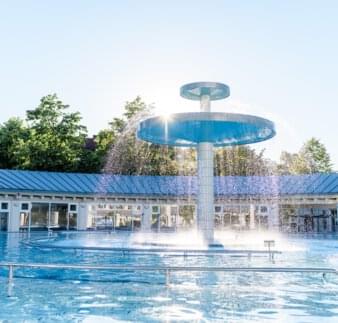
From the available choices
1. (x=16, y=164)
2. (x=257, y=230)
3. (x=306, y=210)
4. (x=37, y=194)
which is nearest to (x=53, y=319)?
(x=37, y=194)

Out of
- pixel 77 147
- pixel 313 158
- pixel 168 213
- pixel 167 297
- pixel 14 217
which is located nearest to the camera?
pixel 167 297

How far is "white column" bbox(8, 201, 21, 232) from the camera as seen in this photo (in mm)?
31720

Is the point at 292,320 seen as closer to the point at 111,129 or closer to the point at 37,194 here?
the point at 37,194

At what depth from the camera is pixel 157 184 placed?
36.1 metres

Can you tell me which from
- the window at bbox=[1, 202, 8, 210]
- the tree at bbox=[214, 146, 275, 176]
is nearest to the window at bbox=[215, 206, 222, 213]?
the tree at bbox=[214, 146, 275, 176]

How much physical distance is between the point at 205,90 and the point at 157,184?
19.1 m

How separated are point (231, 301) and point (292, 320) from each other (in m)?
1.39

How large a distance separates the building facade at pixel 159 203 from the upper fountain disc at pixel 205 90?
54.9 feet

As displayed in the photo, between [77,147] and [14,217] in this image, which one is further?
[77,147]

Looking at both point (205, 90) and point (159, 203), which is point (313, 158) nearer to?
point (159, 203)

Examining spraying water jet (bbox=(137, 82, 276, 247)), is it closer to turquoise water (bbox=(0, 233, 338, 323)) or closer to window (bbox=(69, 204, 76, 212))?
turquoise water (bbox=(0, 233, 338, 323))

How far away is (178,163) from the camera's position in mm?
47688

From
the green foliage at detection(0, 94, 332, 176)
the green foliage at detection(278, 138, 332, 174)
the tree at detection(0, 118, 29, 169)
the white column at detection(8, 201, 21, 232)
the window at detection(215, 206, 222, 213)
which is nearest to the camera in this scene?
the white column at detection(8, 201, 21, 232)

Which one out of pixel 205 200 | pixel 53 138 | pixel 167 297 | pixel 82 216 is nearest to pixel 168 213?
pixel 82 216
